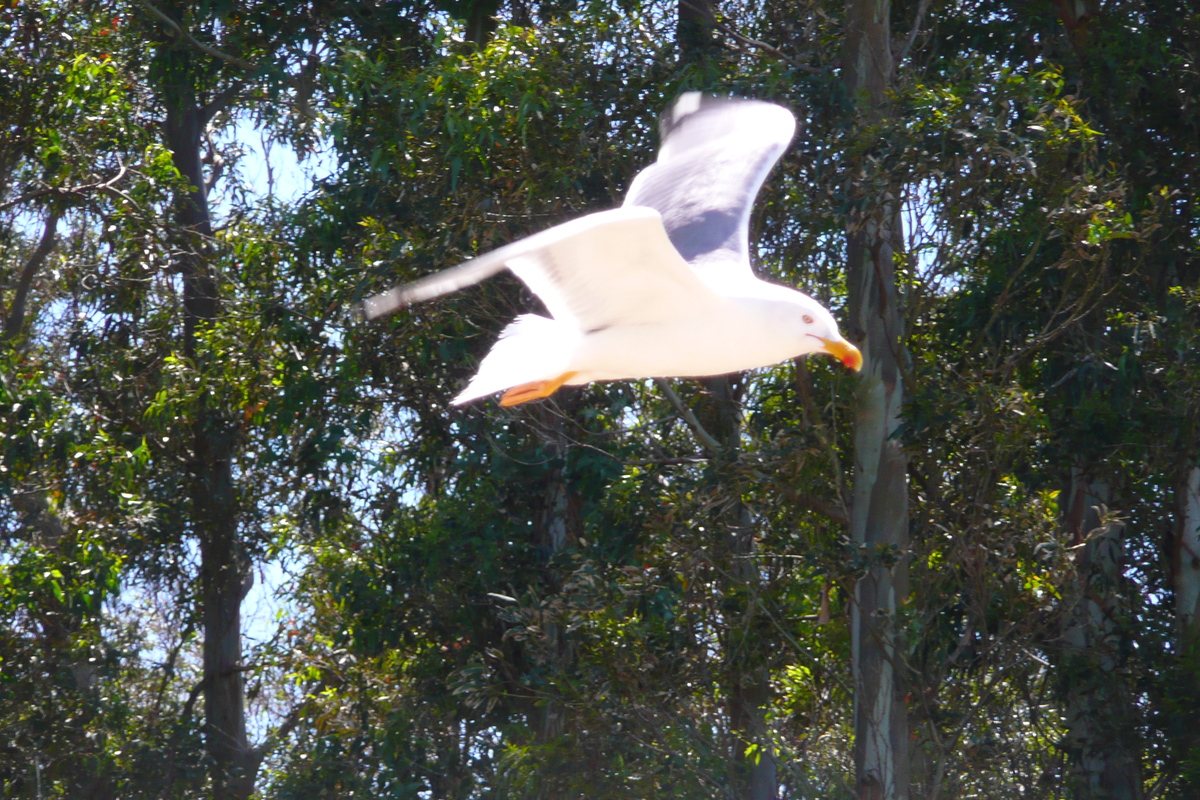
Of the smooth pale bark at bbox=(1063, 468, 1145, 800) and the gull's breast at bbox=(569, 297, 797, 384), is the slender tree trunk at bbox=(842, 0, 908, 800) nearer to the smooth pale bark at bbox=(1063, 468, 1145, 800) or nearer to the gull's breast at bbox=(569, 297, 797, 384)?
the smooth pale bark at bbox=(1063, 468, 1145, 800)

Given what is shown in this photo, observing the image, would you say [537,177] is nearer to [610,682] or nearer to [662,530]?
[662,530]

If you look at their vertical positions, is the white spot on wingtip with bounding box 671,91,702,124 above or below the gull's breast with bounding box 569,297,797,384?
above

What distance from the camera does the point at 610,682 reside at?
6.97 metres

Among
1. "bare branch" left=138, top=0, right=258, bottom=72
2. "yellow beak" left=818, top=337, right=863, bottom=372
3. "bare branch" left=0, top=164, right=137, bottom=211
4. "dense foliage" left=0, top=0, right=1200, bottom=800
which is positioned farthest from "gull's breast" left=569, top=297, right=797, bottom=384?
"bare branch" left=0, top=164, right=137, bottom=211

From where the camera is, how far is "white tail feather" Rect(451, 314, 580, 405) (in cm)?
431

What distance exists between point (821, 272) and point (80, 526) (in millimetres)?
4242

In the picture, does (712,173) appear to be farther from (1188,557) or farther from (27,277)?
(27,277)

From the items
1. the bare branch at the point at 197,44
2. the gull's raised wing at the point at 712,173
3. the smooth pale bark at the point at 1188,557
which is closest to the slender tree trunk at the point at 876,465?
the gull's raised wing at the point at 712,173

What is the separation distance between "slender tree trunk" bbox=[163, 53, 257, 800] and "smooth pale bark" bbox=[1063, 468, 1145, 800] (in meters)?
4.89

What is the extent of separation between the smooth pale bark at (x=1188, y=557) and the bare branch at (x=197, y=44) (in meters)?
5.44

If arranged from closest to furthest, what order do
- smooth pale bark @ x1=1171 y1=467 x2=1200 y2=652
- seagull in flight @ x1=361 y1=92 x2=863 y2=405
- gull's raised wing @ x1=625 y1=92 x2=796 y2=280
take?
seagull in flight @ x1=361 y1=92 x2=863 y2=405 < gull's raised wing @ x1=625 y1=92 x2=796 y2=280 < smooth pale bark @ x1=1171 y1=467 x2=1200 y2=652

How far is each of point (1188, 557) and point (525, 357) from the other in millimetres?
4933

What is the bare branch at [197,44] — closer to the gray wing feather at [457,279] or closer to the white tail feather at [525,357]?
the white tail feather at [525,357]

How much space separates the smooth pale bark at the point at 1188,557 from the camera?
7785mm
